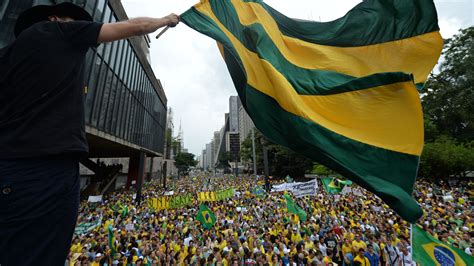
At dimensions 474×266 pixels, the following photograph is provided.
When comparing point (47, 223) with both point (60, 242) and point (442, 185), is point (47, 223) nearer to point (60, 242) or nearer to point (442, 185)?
point (60, 242)

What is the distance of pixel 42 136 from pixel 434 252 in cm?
596

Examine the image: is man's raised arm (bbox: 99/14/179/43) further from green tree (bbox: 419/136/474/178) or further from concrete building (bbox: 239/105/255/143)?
concrete building (bbox: 239/105/255/143)

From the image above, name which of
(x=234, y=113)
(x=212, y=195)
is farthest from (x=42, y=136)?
(x=234, y=113)

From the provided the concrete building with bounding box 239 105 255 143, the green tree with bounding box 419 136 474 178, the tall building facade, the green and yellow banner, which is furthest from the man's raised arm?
the tall building facade

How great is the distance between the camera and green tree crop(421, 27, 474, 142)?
2764cm

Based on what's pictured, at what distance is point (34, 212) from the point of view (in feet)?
3.45

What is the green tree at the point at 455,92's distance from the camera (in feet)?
90.7

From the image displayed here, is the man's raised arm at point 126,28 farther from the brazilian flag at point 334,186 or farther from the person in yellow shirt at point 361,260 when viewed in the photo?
A: the brazilian flag at point 334,186

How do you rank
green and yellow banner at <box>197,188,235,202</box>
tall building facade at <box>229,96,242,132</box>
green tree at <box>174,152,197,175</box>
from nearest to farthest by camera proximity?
green and yellow banner at <box>197,188,235,202</box> < green tree at <box>174,152,197,175</box> < tall building facade at <box>229,96,242,132</box>

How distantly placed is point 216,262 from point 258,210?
295 inches

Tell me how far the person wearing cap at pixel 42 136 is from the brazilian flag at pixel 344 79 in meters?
2.20

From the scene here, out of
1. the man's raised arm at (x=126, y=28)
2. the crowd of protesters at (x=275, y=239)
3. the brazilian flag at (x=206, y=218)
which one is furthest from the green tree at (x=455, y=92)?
the man's raised arm at (x=126, y=28)

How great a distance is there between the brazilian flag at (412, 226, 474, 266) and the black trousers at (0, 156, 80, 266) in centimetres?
568

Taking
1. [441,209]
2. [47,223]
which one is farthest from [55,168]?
[441,209]
